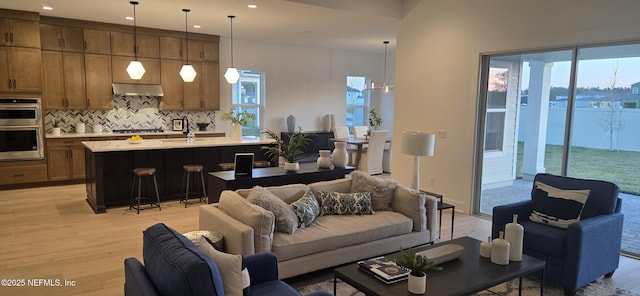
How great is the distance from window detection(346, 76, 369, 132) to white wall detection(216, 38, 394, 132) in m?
0.26

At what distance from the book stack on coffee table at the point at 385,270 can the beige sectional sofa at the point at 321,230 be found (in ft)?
2.35

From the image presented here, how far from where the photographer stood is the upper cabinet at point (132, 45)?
24.8 feet

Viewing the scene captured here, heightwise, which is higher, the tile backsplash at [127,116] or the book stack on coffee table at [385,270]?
the tile backsplash at [127,116]

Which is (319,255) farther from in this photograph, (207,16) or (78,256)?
(207,16)

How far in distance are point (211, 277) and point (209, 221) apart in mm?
1795

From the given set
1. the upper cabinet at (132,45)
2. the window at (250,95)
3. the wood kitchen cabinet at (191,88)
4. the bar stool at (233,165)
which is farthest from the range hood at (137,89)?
the bar stool at (233,165)

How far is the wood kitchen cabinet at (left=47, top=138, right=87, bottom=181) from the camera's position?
700 centimetres

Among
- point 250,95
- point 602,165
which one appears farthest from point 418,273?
point 250,95

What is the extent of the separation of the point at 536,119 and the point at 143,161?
533 centimetres

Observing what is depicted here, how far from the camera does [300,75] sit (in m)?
10.2

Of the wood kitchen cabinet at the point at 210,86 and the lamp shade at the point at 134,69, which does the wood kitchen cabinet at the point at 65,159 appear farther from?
the wood kitchen cabinet at the point at 210,86

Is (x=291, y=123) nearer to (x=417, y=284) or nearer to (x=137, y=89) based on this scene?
(x=137, y=89)

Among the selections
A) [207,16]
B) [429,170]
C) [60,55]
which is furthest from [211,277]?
[60,55]

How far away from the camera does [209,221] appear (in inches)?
135
